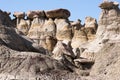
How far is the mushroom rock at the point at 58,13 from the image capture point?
4653cm

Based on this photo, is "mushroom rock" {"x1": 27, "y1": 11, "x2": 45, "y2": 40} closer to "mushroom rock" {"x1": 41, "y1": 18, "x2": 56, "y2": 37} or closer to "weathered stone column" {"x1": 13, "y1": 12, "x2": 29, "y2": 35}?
"mushroom rock" {"x1": 41, "y1": 18, "x2": 56, "y2": 37}

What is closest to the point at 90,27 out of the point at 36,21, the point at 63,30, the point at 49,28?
the point at 63,30

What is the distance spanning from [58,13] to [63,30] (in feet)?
10.2

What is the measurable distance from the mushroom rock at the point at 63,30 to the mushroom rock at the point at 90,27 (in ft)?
6.81

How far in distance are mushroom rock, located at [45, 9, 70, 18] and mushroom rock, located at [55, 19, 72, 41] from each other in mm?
608

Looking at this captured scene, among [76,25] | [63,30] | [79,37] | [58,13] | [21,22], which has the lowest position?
[79,37]

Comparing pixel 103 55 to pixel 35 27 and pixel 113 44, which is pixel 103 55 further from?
pixel 35 27

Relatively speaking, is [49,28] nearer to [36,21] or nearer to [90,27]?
[36,21]

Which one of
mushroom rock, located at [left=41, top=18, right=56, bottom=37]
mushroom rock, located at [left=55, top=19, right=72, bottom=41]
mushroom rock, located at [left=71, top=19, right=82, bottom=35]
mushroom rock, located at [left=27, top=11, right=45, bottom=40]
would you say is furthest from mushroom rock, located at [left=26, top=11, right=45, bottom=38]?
mushroom rock, located at [left=71, top=19, right=82, bottom=35]

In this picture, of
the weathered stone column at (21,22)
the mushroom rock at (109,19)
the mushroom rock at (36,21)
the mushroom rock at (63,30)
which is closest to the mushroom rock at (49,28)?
the mushroom rock at (63,30)

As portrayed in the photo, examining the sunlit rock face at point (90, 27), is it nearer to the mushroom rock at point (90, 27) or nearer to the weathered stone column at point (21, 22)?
the mushroom rock at point (90, 27)

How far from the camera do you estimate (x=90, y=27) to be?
43438 mm

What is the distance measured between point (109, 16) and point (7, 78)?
34407mm

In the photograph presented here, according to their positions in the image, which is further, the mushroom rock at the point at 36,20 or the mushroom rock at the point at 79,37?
the mushroom rock at the point at 36,20
